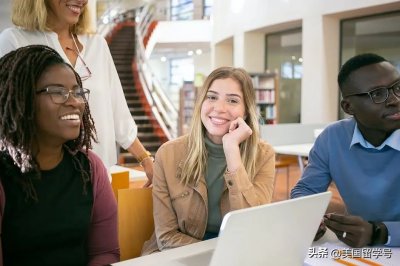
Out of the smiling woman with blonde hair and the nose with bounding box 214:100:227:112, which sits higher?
the nose with bounding box 214:100:227:112

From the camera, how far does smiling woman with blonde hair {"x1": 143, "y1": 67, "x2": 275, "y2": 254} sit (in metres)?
1.49

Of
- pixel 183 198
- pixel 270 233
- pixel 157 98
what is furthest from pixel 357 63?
pixel 157 98

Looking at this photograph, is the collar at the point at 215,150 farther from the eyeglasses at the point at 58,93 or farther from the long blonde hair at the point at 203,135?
the eyeglasses at the point at 58,93

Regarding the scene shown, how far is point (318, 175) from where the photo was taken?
1597 mm

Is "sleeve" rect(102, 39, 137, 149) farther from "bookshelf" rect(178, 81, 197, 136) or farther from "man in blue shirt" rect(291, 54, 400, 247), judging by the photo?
"bookshelf" rect(178, 81, 197, 136)

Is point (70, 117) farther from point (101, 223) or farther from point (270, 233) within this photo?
point (270, 233)

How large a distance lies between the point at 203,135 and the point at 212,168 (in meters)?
0.13

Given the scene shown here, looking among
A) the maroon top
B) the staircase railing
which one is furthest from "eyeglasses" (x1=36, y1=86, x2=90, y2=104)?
the staircase railing

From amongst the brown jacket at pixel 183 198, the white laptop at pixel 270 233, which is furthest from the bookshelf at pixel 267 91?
the white laptop at pixel 270 233

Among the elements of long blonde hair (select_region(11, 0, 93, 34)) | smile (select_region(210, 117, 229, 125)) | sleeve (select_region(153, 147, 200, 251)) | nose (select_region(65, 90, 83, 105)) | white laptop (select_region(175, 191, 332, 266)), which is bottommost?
sleeve (select_region(153, 147, 200, 251))

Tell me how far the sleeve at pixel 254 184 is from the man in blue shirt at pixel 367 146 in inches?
4.4

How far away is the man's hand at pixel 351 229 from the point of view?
3.96 ft

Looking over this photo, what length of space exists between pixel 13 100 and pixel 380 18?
666cm

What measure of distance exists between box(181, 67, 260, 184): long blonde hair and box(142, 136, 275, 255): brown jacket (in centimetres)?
3
